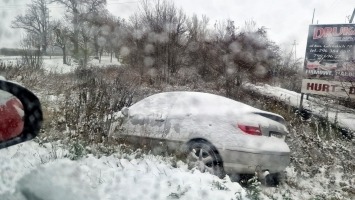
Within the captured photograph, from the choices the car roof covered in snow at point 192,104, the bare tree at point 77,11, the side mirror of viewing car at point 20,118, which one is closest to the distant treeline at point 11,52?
Answer: the bare tree at point 77,11

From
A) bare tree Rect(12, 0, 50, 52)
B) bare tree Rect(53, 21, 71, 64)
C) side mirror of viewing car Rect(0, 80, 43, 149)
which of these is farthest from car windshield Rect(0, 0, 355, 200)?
bare tree Rect(53, 21, 71, 64)

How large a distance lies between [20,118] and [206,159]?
10.8 ft

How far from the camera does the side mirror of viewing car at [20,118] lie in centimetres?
192

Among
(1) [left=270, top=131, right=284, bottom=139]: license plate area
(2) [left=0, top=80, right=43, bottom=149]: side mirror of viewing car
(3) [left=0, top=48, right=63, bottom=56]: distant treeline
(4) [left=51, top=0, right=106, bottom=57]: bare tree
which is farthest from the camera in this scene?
(4) [left=51, top=0, right=106, bottom=57]: bare tree

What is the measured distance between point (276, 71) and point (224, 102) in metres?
18.0

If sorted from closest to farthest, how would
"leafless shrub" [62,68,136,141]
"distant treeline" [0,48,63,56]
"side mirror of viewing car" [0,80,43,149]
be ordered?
"side mirror of viewing car" [0,80,43,149], "leafless shrub" [62,68,136,141], "distant treeline" [0,48,63,56]

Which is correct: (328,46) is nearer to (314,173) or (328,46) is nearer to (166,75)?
(314,173)

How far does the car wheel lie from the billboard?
6636 millimetres

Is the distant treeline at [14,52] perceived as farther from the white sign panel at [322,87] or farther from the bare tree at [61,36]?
the white sign panel at [322,87]

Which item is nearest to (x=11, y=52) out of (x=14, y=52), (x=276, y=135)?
(x=14, y=52)

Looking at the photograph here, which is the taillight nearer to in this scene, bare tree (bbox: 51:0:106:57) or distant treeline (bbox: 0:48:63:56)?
distant treeline (bbox: 0:48:63:56)

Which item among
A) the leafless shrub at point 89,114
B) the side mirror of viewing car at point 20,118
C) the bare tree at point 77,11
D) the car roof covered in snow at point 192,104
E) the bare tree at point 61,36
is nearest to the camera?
the side mirror of viewing car at point 20,118

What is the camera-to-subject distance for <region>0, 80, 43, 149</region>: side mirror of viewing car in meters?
1.92

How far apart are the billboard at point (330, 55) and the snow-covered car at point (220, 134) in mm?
6000
